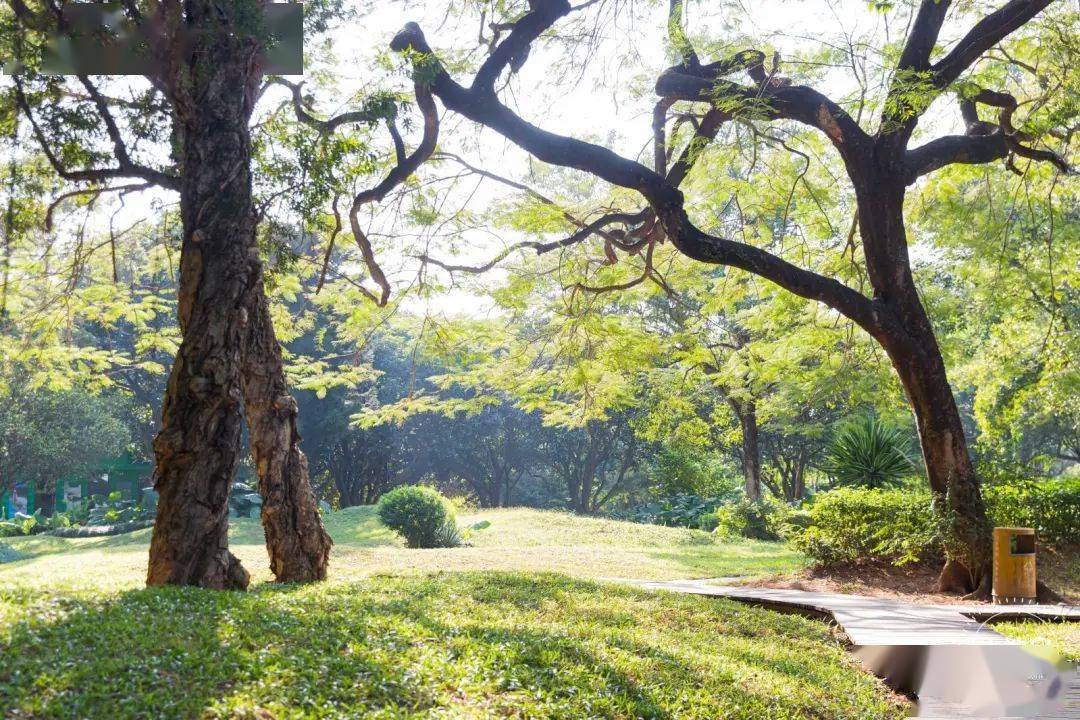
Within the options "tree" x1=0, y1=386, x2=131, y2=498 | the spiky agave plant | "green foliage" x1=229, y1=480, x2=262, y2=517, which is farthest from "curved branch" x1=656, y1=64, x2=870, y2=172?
"tree" x1=0, y1=386, x2=131, y2=498

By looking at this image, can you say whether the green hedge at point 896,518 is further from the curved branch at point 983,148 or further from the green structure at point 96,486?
the green structure at point 96,486

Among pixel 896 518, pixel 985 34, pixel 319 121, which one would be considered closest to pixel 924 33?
pixel 985 34

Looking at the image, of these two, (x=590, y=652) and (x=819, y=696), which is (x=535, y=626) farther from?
(x=819, y=696)

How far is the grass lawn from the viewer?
3.72 meters

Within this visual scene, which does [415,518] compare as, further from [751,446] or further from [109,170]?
[109,170]

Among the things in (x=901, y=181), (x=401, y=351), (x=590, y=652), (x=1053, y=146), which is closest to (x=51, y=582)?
(x=590, y=652)

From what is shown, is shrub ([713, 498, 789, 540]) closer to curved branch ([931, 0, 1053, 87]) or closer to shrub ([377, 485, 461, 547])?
shrub ([377, 485, 461, 547])

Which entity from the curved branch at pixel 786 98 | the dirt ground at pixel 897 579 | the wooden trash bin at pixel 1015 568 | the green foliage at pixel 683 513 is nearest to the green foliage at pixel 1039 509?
the dirt ground at pixel 897 579

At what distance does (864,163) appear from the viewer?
33.4 ft

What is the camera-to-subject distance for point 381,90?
847cm

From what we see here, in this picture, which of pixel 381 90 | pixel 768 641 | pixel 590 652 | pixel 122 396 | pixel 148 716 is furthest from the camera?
pixel 122 396

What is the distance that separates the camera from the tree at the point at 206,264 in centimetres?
666

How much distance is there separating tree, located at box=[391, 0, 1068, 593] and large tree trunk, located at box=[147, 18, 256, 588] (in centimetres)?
238

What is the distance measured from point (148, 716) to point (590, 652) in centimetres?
262
